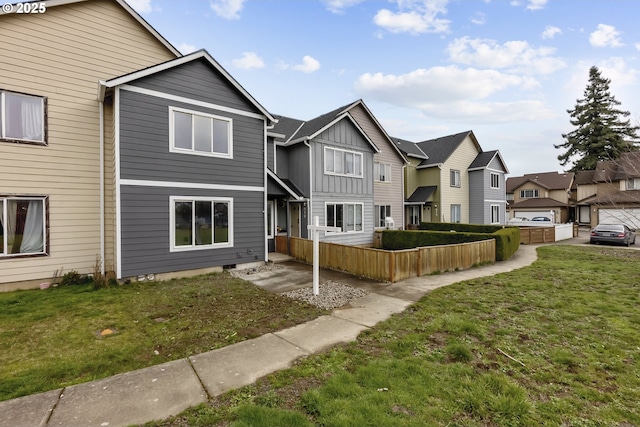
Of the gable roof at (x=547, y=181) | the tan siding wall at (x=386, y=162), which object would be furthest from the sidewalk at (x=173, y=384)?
the gable roof at (x=547, y=181)

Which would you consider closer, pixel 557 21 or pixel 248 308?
pixel 248 308

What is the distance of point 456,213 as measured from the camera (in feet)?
84.9

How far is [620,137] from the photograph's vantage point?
4562 cm

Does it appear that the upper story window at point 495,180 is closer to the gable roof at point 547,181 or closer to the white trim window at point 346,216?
the white trim window at point 346,216

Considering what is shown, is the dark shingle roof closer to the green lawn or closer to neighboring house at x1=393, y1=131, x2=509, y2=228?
neighboring house at x1=393, y1=131, x2=509, y2=228

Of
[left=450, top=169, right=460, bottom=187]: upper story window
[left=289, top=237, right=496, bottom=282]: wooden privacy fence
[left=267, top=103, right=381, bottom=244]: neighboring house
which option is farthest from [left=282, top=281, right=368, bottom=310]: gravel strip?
[left=450, top=169, right=460, bottom=187]: upper story window

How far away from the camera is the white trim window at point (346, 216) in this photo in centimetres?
1623

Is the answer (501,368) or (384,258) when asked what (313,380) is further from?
(384,258)

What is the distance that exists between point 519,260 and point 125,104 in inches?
679

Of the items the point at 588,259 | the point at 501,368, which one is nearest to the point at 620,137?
the point at 588,259

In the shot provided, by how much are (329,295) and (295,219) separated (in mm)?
8389

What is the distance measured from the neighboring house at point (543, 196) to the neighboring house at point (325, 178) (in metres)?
32.7

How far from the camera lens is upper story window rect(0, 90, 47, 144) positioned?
26.6ft

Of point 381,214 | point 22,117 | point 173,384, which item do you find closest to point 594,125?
point 381,214
